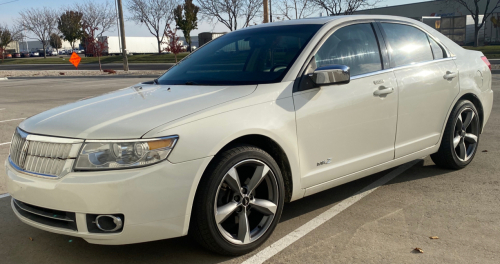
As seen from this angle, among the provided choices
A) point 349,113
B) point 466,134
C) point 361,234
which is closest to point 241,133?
point 349,113

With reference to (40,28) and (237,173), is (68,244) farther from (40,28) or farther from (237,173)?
(40,28)

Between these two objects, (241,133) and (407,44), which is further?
(407,44)

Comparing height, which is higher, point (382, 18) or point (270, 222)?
point (382, 18)

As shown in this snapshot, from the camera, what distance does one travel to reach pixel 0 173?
5.81 m

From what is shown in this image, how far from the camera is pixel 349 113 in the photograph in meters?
3.97

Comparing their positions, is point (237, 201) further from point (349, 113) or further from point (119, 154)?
point (349, 113)

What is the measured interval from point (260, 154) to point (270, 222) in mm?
529

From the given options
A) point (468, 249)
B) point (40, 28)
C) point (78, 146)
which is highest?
point (40, 28)

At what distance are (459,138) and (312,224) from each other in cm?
232

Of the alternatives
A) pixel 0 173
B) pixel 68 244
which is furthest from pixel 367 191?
pixel 0 173

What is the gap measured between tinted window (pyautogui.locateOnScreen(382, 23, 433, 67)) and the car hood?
170cm

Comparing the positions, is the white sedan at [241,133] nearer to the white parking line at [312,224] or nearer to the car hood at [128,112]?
the car hood at [128,112]

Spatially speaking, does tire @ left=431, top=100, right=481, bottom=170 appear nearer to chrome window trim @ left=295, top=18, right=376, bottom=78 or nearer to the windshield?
chrome window trim @ left=295, top=18, right=376, bottom=78

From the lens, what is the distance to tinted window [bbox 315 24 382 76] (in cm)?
410
